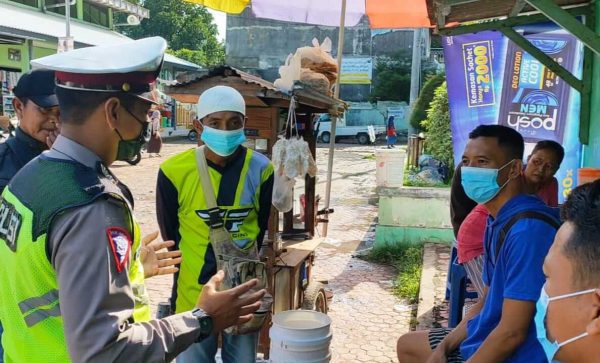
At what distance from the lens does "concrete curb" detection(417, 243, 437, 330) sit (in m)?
4.73

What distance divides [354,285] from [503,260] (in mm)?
3995

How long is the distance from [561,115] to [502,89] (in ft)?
2.36

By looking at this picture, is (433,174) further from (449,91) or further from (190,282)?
(190,282)

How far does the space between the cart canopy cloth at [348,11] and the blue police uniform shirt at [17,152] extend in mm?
3603

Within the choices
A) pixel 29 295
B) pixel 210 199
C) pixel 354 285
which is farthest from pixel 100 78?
pixel 354 285

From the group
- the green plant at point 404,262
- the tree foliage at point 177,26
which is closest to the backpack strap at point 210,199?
the green plant at point 404,262

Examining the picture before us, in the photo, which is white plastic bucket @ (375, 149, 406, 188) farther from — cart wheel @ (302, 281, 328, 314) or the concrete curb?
cart wheel @ (302, 281, 328, 314)

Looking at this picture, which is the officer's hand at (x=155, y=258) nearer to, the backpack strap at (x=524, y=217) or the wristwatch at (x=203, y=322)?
the wristwatch at (x=203, y=322)

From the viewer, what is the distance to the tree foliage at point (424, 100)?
1169 centimetres

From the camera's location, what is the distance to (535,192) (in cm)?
375

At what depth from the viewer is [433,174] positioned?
7.88m

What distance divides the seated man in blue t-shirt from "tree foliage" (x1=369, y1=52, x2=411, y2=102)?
2783 centimetres

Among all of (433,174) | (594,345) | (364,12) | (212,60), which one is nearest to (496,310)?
(594,345)

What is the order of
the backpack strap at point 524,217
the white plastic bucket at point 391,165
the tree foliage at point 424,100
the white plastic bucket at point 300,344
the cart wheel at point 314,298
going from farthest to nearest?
1. the tree foliage at point 424,100
2. the white plastic bucket at point 391,165
3. the cart wheel at point 314,298
4. the white plastic bucket at point 300,344
5. the backpack strap at point 524,217
